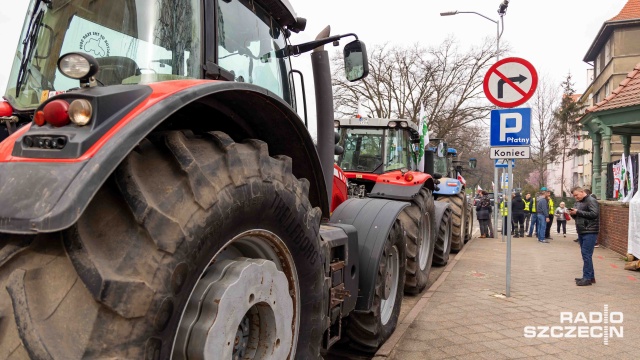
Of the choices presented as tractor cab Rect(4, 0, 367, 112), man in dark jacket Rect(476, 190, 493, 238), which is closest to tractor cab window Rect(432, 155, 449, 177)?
man in dark jacket Rect(476, 190, 493, 238)

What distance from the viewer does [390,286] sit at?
179 inches

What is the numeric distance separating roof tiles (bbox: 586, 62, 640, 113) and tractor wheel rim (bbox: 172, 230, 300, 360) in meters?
12.2

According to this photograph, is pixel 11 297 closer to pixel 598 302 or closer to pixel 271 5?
pixel 271 5

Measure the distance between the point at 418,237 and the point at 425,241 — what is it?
1.23 metres

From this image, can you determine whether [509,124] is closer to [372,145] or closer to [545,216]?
[372,145]

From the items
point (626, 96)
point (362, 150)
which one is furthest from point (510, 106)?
point (626, 96)

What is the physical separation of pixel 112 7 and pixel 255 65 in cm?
89

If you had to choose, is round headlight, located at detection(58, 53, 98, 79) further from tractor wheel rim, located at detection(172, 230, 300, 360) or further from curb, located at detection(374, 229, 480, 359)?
curb, located at detection(374, 229, 480, 359)

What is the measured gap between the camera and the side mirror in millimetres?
3441

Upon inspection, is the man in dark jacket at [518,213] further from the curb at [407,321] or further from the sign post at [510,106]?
the sign post at [510,106]

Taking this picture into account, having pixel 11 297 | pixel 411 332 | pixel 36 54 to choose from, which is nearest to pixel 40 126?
pixel 11 297

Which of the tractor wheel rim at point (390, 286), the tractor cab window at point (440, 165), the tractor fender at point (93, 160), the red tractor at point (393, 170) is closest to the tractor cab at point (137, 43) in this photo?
the tractor fender at point (93, 160)

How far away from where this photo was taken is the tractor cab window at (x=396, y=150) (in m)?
8.96

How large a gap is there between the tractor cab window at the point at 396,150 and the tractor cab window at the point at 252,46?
5702 millimetres
